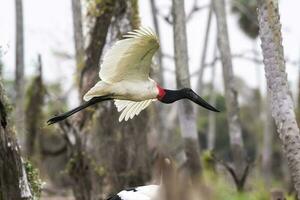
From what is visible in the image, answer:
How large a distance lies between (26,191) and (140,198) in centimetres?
139

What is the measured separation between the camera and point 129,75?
10.2 meters

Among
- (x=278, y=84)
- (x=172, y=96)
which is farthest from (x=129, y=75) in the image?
(x=278, y=84)

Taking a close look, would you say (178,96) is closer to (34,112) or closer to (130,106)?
(130,106)

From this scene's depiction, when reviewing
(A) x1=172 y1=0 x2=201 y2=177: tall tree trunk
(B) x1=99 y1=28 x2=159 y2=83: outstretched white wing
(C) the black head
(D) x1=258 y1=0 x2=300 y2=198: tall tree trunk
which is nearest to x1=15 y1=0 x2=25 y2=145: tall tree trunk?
(A) x1=172 y1=0 x2=201 y2=177: tall tree trunk

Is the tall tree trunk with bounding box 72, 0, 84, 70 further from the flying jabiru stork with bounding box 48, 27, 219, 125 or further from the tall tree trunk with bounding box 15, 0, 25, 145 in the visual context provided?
the flying jabiru stork with bounding box 48, 27, 219, 125

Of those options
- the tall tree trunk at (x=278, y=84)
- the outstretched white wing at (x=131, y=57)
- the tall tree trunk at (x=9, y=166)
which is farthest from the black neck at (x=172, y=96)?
the tall tree trunk at (x=9, y=166)

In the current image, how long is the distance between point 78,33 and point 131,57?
6.99 metres

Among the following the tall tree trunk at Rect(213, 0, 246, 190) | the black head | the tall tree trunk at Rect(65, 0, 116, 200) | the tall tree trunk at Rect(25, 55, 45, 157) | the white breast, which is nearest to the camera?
the white breast

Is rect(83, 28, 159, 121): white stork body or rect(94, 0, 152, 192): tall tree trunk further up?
rect(83, 28, 159, 121): white stork body

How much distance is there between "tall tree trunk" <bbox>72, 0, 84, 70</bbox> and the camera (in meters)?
16.4

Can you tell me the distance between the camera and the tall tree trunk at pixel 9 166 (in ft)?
30.3

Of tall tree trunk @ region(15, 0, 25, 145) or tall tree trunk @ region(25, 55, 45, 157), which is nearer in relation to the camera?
tall tree trunk @ region(15, 0, 25, 145)

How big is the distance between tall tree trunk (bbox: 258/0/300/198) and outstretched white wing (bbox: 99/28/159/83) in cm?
164

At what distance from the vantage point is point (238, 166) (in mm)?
16516
